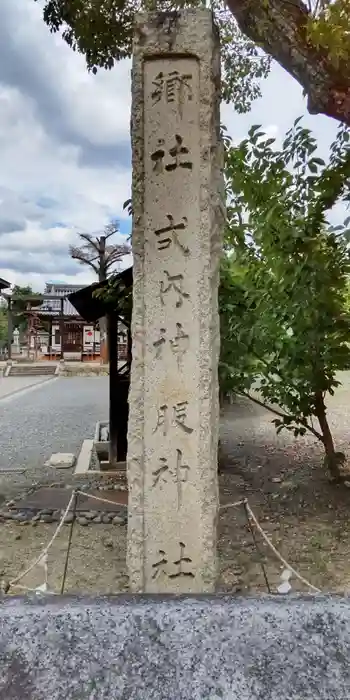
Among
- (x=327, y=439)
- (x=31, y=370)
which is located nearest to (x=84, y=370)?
(x=31, y=370)

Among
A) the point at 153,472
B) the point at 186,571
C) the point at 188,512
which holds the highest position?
the point at 153,472

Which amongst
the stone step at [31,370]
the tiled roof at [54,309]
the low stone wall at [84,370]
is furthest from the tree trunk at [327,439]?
the tiled roof at [54,309]

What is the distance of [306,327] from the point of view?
238 inches

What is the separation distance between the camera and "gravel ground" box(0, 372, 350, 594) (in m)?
4.59

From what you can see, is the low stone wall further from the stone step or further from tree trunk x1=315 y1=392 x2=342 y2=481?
tree trunk x1=315 y1=392 x2=342 y2=481

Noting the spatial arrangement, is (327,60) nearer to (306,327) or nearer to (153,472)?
(306,327)

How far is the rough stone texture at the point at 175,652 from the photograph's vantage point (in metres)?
0.86

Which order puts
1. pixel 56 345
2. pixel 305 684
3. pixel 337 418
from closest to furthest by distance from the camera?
pixel 305 684 < pixel 337 418 < pixel 56 345

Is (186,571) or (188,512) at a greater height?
(188,512)

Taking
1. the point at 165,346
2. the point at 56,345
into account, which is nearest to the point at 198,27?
the point at 165,346

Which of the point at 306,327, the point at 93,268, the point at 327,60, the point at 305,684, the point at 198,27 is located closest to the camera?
the point at 305,684

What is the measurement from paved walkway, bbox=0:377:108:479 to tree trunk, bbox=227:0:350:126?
6.69m

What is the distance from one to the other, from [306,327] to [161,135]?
11.4ft

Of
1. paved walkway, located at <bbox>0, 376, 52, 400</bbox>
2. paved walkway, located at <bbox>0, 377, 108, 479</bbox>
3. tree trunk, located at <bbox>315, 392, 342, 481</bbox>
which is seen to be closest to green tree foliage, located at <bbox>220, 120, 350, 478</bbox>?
tree trunk, located at <bbox>315, 392, 342, 481</bbox>
